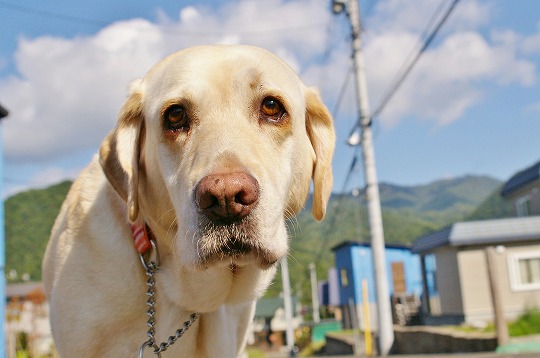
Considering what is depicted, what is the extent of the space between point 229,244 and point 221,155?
32cm

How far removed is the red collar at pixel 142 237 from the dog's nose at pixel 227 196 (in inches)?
26.8

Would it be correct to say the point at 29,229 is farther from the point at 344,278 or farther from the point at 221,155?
the point at 221,155

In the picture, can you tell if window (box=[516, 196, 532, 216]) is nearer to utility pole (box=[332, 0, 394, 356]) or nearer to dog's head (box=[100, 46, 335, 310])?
utility pole (box=[332, 0, 394, 356])

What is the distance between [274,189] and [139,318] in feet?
2.99

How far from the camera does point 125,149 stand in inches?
117

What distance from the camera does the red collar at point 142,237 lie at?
293cm

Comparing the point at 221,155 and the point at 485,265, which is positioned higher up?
the point at 485,265

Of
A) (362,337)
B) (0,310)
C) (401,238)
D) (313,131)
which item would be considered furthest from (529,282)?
(401,238)

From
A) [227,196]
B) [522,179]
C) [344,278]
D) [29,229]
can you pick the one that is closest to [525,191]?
[522,179]

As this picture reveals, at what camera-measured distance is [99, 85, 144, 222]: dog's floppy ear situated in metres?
2.93

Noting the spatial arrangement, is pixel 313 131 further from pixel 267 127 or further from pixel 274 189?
pixel 274 189

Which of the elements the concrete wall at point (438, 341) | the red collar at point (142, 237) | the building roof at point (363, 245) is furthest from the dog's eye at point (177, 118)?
the building roof at point (363, 245)

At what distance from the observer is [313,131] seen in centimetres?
332

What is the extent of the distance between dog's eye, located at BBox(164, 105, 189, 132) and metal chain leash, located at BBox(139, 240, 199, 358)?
20.9 inches
